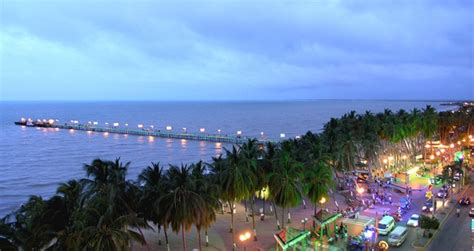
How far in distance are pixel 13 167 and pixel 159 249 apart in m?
66.8

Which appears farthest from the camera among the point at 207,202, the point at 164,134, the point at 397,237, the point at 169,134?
the point at 164,134

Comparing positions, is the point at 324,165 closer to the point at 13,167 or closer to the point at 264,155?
the point at 264,155

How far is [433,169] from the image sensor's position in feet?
245

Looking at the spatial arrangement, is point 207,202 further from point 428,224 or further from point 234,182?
point 428,224

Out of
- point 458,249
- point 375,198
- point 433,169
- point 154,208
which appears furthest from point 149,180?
point 433,169

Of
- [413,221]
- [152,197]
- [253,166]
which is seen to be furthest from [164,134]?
[152,197]

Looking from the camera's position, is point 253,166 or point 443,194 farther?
point 443,194

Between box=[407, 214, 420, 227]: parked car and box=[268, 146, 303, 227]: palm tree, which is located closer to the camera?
box=[268, 146, 303, 227]: palm tree

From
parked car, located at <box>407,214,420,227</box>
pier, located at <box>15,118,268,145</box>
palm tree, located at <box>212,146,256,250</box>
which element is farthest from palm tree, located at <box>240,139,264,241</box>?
pier, located at <box>15,118,268,145</box>

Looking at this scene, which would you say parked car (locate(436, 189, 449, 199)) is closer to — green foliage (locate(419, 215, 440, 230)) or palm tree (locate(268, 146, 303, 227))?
green foliage (locate(419, 215, 440, 230))

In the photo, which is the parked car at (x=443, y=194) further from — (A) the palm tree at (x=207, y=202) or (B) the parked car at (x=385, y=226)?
(A) the palm tree at (x=207, y=202)

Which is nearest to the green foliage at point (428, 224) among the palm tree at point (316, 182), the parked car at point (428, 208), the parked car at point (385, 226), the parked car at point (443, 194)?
the parked car at point (385, 226)

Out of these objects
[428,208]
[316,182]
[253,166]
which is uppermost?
[253,166]

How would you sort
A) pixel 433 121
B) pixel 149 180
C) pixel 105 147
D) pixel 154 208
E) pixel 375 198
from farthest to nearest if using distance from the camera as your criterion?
pixel 105 147 < pixel 433 121 < pixel 375 198 < pixel 149 180 < pixel 154 208
